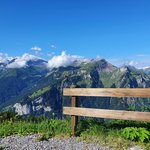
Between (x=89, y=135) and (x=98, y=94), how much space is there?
5.51 feet


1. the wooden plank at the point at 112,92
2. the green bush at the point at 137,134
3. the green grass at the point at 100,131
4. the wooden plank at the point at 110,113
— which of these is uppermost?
the wooden plank at the point at 112,92

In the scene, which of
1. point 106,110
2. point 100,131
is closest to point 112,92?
point 106,110

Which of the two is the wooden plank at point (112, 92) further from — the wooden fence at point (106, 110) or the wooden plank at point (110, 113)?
the wooden plank at point (110, 113)

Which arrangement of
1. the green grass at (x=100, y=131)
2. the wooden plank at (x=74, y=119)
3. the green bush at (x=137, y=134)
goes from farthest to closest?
1. the wooden plank at (x=74, y=119)
2. the green grass at (x=100, y=131)
3. the green bush at (x=137, y=134)

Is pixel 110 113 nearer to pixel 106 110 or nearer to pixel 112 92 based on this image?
pixel 106 110

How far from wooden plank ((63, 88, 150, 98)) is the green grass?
124cm

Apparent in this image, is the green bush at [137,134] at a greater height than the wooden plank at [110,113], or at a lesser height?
lesser

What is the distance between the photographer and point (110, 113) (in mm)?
13375

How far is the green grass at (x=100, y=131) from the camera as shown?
1236 centimetres

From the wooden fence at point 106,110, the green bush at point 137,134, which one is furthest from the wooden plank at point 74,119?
the green bush at point 137,134

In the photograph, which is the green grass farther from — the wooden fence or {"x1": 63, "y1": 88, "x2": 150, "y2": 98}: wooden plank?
{"x1": 63, "y1": 88, "x2": 150, "y2": 98}: wooden plank

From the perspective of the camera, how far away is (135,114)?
12.6 meters

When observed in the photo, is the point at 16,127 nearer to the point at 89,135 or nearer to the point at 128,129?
the point at 89,135

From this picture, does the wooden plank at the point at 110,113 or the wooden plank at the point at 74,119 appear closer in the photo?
the wooden plank at the point at 110,113
